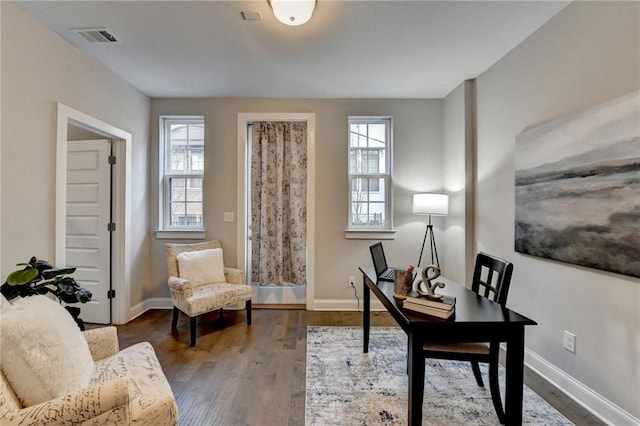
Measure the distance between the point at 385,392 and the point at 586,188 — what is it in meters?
1.83

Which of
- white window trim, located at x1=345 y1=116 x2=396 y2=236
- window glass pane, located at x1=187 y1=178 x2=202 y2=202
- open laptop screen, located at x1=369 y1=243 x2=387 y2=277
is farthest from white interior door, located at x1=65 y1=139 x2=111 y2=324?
open laptop screen, located at x1=369 y1=243 x2=387 y2=277

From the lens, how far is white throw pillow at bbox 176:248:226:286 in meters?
3.32

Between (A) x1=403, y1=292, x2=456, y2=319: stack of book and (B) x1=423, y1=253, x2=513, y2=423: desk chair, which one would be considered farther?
(B) x1=423, y1=253, x2=513, y2=423: desk chair

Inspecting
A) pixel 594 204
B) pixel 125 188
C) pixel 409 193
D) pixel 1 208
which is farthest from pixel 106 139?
pixel 594 204

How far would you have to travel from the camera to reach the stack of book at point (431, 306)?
1531 mm

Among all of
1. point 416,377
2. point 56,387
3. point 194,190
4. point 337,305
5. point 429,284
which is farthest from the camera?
point 194,190

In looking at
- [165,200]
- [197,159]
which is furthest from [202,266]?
[197,159]

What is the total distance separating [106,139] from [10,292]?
209 cm

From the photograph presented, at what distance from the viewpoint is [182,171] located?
4.02 metres

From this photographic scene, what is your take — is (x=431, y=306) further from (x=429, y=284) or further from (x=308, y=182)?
(x=308, y=182)

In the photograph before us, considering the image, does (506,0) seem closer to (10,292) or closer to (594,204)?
(594,204)

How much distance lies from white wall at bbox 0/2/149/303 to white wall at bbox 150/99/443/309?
1276 millimetres

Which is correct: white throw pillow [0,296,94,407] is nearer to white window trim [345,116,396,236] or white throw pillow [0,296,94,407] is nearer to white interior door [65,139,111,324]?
white interior door [65,139,111,324]

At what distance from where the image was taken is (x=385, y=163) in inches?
158
